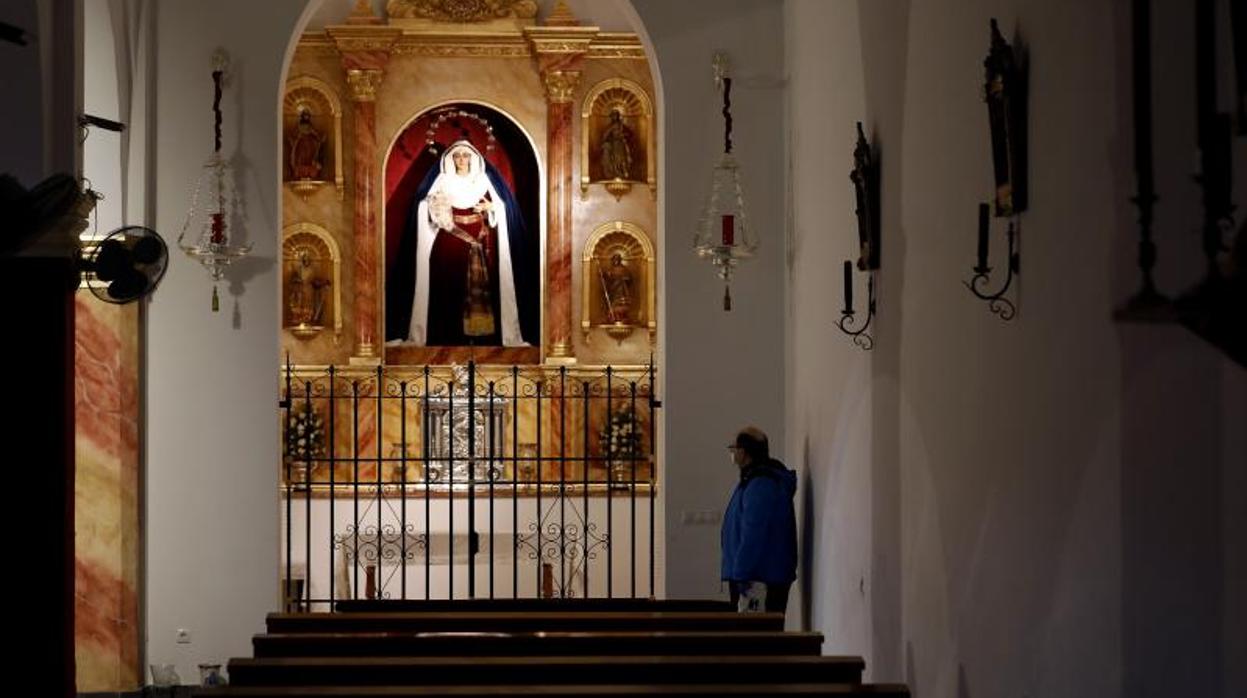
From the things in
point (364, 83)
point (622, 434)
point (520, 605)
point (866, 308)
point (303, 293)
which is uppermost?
point (364, 83)

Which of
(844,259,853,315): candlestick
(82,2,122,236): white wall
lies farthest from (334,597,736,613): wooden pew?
(82,2,122,236): white wall

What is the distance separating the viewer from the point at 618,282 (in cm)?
1738

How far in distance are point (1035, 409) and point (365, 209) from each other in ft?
38.8

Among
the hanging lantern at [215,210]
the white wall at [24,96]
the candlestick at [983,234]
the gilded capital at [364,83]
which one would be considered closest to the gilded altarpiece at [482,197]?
the gilded capital at [364,83]

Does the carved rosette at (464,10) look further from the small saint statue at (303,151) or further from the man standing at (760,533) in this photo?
the man standing at (760,533)

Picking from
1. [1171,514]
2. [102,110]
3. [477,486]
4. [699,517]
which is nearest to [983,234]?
[1171,514]

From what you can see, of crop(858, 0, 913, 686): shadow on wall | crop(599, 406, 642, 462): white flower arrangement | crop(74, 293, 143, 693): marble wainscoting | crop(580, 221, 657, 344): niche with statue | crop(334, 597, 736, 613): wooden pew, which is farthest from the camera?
crop(580, 221, 657, 344): niche with statue

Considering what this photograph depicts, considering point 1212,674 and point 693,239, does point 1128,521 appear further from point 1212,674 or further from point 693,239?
point 693,239

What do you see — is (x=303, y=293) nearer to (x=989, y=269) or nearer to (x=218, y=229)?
(x=218, y=229)

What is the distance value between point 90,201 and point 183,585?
477cm

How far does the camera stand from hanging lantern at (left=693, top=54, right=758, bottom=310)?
12.7 m

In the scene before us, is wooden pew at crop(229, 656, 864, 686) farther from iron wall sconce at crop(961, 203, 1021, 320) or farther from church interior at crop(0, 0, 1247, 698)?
iron wall sconce at crop(961, 203, 1021, 320)

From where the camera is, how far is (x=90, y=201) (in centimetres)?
820

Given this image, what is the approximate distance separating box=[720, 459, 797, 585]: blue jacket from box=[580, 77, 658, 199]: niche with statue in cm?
687
